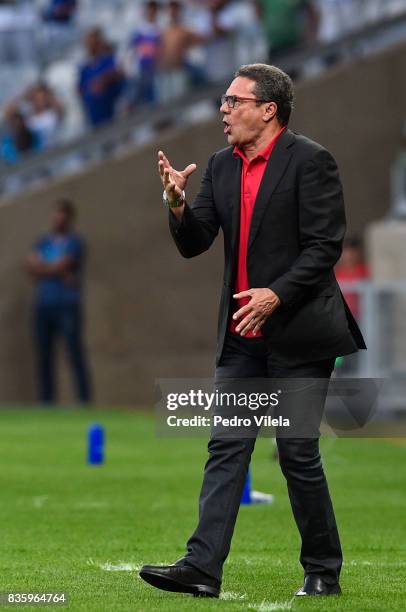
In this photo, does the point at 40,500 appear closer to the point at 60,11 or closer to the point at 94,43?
the point at 94,43

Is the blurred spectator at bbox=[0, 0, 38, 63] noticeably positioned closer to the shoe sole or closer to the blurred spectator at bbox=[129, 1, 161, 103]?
the blurred spectator at bbox=[129, 1, 161, 103]

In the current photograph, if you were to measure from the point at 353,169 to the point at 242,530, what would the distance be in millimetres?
12926

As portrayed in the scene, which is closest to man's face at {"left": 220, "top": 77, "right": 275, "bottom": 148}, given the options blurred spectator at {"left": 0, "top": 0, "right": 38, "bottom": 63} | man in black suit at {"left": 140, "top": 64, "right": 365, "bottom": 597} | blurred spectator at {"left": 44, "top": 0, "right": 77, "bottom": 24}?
man in black suit at {"left": 140, "top": 64, "right": 365, "bottom": 597}

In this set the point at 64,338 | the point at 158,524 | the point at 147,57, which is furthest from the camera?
the point at 147,57

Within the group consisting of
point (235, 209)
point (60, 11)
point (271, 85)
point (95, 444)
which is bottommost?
point (95, 444)

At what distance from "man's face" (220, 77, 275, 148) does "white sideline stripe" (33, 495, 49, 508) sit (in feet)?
14.7

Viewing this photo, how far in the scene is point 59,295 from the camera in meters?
22.3

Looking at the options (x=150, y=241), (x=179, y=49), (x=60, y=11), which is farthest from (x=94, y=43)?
(x=60, y=11)

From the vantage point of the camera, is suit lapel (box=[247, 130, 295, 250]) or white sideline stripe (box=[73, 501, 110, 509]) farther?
white sideline stripe (box=[73, 501, 110, 509])

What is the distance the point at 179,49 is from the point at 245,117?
15.5 meters

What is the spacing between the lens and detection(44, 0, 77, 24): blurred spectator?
2714 centimetres

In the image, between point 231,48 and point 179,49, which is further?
point 179,49

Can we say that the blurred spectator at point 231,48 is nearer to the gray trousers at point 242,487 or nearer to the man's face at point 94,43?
the man's face at point 94,43

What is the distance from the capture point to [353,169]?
2231cm
